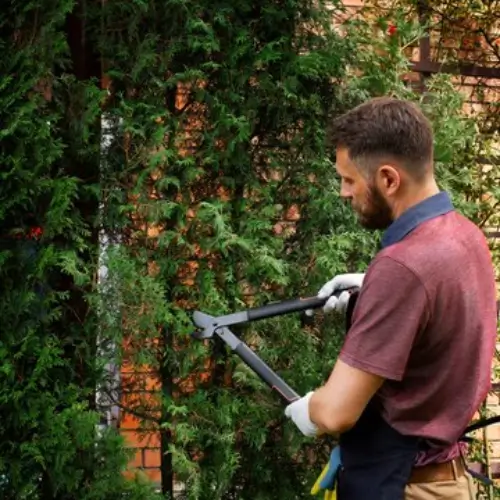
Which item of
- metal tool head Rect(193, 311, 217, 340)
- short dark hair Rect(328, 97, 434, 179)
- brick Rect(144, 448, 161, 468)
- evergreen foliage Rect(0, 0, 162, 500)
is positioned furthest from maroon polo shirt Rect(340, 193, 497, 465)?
brick Rect(144, 448, 161, 468)

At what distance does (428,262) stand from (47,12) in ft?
7.36

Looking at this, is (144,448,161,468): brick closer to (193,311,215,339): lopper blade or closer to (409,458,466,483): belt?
(193,311,215,339): lopper blade

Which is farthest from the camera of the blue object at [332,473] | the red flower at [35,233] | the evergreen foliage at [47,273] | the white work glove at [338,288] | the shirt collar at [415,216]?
the red flower at [35,233]

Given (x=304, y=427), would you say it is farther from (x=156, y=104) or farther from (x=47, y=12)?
(x=47, y=12)

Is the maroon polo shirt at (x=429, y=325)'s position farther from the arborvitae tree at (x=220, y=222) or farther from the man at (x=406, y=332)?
the arborvitae tree at (x=220, y=222)

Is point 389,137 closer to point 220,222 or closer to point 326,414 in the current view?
point 326,414

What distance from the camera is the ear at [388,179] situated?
2.41 metres

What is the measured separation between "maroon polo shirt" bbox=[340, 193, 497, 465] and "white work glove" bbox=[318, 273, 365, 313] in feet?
1.75

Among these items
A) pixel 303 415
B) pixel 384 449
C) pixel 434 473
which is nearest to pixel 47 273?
pixel 303 415

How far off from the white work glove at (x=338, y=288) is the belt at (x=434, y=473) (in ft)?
2.17

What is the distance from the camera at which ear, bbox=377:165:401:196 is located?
241cm

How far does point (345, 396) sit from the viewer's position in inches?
89.7

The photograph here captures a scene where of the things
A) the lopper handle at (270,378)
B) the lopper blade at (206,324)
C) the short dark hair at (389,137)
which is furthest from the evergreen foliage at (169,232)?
the short dark hair at (389,137)

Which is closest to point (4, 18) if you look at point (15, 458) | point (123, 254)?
point (123, 254)
